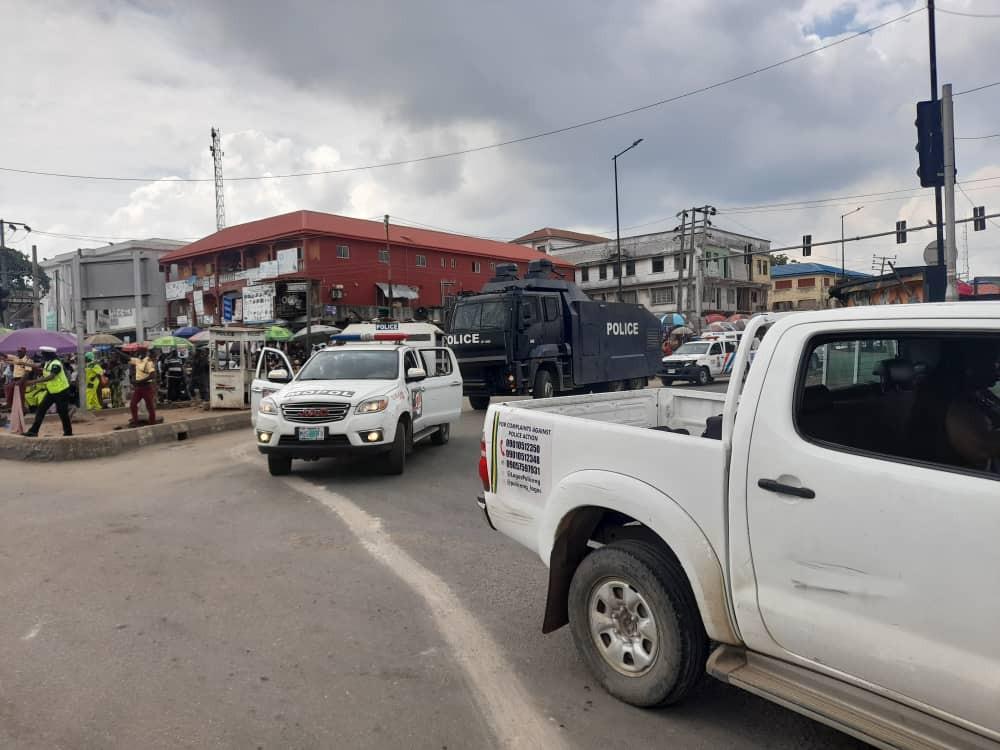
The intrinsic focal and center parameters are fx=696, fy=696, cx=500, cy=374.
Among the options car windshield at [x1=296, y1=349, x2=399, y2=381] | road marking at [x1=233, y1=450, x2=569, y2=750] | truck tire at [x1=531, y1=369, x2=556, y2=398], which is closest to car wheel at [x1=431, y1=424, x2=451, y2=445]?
car windshield at [x1=296, y1=349, x2=399, y2=381]

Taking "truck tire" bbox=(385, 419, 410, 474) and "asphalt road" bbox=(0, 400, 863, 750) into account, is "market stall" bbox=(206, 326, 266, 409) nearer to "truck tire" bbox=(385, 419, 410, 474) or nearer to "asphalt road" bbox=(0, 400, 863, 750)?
"truck tire" bbox=(385, 419, 410, 474)

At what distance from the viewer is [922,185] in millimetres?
11422

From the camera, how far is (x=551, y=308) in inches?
639

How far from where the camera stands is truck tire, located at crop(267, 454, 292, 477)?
28.7 feet

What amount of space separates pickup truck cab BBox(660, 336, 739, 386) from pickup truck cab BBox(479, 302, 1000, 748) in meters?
20.7

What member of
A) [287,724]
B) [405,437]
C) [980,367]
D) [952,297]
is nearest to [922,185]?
[952,297]

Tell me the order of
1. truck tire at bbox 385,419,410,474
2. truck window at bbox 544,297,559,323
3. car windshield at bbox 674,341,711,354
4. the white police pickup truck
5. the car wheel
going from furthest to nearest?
car windshield at bbox 674,341,711,354 < truck window at bbox 544,297,559,323 < the car wheel < truck tire at bbox 385,419,410,474 < the white police pickup truck

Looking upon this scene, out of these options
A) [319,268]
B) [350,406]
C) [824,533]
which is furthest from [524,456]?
[319,268]

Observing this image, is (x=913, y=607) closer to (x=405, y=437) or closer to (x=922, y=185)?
(x=405, y=437)

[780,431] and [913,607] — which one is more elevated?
[780,431]

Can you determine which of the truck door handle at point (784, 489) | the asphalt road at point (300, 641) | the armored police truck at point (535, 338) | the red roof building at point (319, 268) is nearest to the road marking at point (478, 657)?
the asphalt road at point (300, 641)

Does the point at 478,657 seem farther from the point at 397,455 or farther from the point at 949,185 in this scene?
the point at 949,185

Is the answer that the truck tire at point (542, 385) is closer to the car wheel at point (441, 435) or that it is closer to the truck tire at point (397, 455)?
the car wheel at point (441, 435)

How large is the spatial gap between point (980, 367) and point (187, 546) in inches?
227
